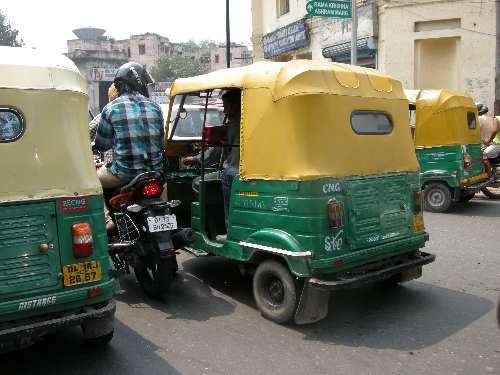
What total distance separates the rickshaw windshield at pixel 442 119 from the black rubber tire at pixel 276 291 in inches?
224

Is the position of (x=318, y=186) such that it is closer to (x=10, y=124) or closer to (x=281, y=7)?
(x=10, y=124)

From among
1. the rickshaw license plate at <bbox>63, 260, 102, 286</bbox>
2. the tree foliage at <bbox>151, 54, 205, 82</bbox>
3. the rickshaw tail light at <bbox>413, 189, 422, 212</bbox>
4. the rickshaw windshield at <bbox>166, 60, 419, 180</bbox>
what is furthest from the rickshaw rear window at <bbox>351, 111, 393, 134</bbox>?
the tree foliage at <bbox>151, 54, 205, 82</bbox>

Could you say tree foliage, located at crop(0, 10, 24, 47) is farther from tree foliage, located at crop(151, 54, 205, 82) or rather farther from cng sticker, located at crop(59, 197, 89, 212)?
cng sticker, located at crop(59, 197, 89, 212)

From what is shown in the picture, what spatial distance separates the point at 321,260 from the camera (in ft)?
13.4

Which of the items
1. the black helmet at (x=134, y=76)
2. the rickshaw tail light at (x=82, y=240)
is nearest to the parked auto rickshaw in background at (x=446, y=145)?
the black helmet at (x=134, y=76)

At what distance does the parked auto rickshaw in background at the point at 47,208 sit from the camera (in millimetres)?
3133

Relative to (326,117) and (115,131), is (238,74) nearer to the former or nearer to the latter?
(326,117)

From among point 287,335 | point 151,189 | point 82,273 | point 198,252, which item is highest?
point 151,189

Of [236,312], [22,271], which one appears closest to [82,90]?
[22,271]

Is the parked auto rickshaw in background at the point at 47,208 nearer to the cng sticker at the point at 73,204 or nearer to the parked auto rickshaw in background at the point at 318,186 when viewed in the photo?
the cng sticker at the point at 73,204

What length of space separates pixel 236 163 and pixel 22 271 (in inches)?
98.2

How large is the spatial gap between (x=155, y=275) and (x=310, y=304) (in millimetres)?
1544

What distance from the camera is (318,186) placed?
13.5 ft

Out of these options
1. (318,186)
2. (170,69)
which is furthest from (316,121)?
(170,69)
